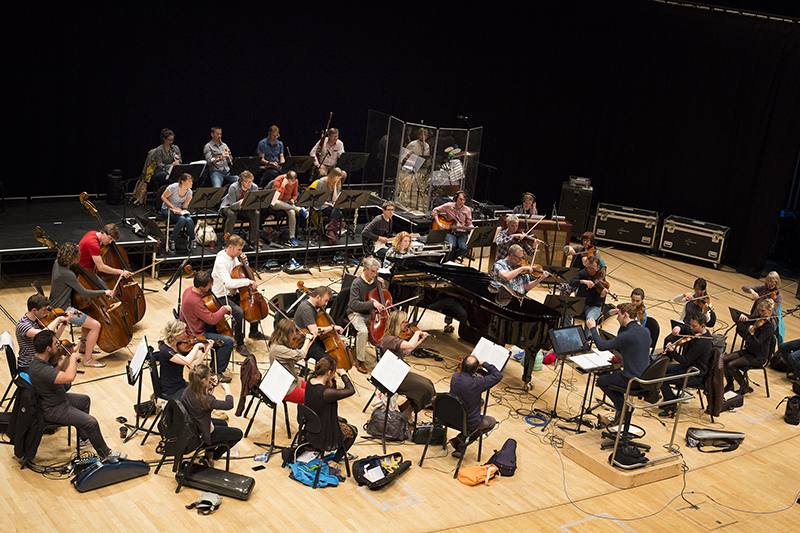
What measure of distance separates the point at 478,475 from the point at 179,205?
252 inches

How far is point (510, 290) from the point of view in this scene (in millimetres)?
9086

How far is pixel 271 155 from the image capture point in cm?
1317

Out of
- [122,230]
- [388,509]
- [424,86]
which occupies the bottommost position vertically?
[388,509]

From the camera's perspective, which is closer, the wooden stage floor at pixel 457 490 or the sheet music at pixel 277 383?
the wooden stage floor at pixel 457 490

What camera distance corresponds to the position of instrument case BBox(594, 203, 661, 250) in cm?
1578

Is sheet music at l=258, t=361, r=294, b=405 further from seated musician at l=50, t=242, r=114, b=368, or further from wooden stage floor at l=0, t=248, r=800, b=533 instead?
seated musician at l=50, t=242, r=114, b=368

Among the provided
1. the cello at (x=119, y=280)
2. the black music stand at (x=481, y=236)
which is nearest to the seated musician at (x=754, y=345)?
the black music stand at (x=481, y=236)

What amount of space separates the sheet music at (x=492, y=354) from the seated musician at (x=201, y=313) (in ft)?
8.78

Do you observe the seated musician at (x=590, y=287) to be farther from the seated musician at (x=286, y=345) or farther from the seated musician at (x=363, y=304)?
the seated musician at (x=286, y=345)

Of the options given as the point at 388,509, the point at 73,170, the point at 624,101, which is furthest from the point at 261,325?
the point at 624,101

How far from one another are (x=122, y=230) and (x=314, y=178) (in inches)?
146

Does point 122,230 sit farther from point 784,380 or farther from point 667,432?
point 784,380

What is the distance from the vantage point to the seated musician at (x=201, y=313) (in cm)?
769

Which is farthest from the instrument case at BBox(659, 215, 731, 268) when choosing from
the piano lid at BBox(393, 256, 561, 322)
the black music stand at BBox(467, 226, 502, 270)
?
the piano lid at BBox(393, 256, 561, 322)
